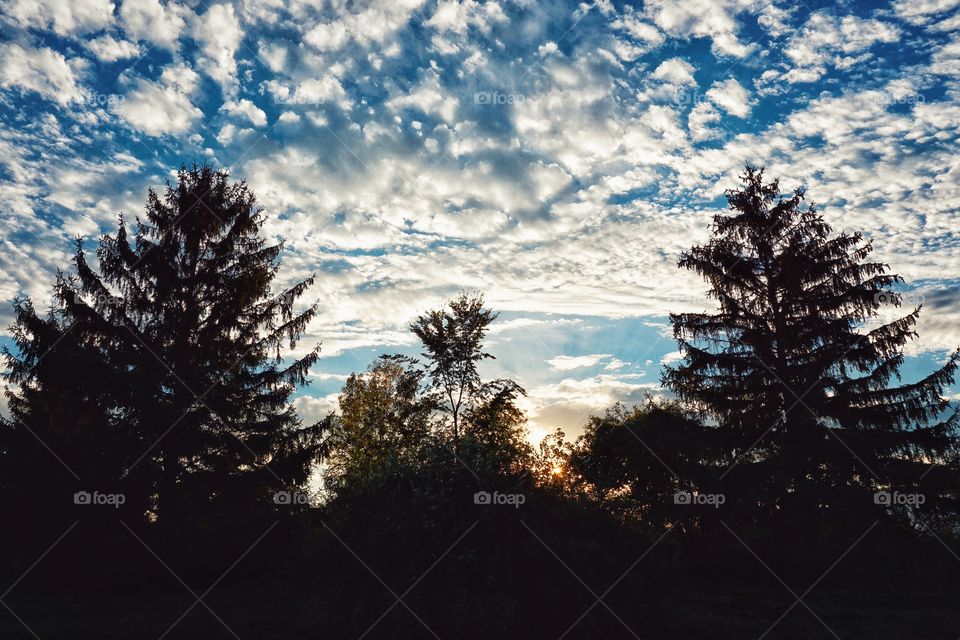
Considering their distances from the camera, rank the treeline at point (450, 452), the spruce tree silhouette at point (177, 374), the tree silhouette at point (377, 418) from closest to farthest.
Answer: the treeline at point (450, 452), the spruce tree silhouette at point (177, 374), the tree silhouette at point (377, 418)

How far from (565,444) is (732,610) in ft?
50.8

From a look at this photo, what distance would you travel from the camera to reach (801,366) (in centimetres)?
2084

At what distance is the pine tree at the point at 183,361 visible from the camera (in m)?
17.5

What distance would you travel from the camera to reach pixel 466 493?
38.7 ft

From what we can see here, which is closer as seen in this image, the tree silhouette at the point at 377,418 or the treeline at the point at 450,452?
the treeline at the point at 450,452

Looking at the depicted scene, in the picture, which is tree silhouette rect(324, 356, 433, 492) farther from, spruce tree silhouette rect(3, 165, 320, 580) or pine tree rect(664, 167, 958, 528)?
pine tree rect(664, 167, 958, 528)

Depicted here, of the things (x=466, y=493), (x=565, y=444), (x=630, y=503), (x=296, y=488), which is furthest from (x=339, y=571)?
(x=565, y=444)

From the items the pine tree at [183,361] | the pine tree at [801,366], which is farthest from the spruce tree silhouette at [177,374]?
the pine tree at [801,366]

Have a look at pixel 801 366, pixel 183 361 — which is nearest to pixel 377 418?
pixel 183 361

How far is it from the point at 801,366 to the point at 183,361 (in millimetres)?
21484

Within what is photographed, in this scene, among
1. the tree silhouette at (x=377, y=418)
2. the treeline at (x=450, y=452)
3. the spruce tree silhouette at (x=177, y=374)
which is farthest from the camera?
the tree silhouette at (x=377, y=418)

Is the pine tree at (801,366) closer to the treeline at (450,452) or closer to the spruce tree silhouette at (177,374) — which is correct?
the treeline at (450,452)

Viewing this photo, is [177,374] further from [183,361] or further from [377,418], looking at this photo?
[377,418]

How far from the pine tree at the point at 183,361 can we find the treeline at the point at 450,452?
7cm
